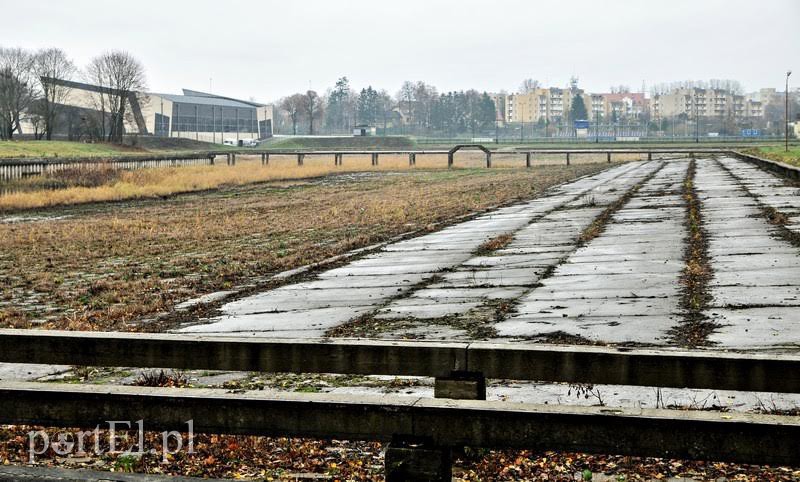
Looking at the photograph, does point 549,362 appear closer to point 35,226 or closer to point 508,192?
point 35,226

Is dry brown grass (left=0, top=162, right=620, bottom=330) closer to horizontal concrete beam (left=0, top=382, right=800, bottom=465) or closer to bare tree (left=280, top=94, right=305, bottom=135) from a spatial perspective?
horizontal concrete beam (left=0, top=382, right=800, bottom=465)

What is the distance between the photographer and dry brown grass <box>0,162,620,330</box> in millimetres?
12594

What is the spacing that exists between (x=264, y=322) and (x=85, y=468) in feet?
16.8

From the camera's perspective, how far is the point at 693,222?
20625mm

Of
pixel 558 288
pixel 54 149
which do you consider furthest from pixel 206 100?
pixel 558 288

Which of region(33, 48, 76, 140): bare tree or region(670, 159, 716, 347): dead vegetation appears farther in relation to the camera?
region(33, 48, 76, 140): bare tree

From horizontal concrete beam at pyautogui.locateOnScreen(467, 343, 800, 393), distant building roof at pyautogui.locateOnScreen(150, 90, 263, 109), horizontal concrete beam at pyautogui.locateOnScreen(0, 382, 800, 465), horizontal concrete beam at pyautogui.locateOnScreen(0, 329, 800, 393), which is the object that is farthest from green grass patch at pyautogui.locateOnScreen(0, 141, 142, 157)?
horizontal concrete beam at pyautogui.locateOnScreen(467, 343, 800, 393)

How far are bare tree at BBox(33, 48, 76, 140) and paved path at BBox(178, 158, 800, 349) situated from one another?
302 feet

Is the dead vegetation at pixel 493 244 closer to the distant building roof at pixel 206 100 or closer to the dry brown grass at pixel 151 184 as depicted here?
the dry brown grass at pixel 151 184

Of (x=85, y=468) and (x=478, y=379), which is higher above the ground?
(x=478, y=379)

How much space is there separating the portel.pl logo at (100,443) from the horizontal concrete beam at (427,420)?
0.47m

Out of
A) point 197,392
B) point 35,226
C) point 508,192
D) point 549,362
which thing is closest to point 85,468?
point 197,392

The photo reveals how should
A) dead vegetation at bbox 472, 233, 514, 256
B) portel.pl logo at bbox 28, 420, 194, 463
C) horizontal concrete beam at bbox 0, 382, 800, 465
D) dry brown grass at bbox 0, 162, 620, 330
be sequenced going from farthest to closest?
1. dead vegetation at bbox 472, 233, 514, 256
2. dry brown grass at bbox 0, 162, 620, 330
3. portel.pl logo at bbox 28, 420, 194, 463
4. horizontal concrete beam at bbox 0, 382, 800, 465

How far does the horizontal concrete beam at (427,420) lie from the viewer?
4164mm
